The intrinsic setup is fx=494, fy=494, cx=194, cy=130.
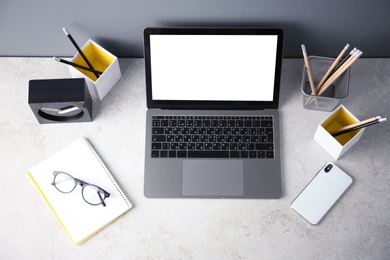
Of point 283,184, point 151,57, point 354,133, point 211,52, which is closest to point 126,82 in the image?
point 151,57

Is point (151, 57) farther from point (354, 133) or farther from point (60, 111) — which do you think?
point (354, 133)

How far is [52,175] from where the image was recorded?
1268 mm

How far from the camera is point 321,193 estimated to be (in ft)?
4.08

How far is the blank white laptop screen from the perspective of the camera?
1.25 meters

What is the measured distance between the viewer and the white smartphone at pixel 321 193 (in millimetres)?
1227

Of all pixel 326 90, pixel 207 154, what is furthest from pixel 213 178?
pixel 326 90

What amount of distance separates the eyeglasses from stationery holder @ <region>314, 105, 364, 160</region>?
0.56 m

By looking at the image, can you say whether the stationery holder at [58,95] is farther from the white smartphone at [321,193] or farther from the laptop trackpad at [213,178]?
the white smartphone at [321,193]

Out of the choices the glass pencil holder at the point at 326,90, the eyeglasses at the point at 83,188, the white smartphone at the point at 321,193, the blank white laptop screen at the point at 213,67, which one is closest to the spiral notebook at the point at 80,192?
the eyeglasses at the point at 83,188

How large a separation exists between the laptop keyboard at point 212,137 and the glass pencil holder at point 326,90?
12cm

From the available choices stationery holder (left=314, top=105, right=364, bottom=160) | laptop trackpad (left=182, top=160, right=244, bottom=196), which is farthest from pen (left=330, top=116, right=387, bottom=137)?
laptop trackpad (left=182, top=160, right=244, bottom=196)

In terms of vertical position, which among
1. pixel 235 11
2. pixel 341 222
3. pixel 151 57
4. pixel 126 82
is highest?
pixel 235 11

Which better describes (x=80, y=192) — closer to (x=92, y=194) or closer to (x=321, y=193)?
(x=92, y=194)

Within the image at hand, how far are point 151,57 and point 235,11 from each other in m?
Result: 0.24
